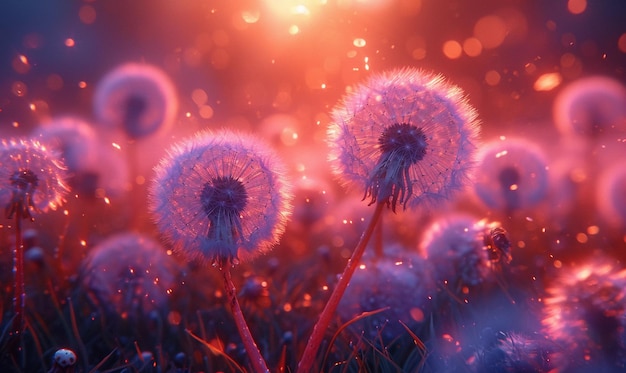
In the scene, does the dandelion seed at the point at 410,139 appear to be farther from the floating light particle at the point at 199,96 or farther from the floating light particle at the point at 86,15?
the floating light particle at the point at 86,15

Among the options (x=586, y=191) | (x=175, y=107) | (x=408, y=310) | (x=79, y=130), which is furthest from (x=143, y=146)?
(x=586, y=191)

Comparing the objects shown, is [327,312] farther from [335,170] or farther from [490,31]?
[490,31]

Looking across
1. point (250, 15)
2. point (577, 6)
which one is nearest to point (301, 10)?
point (250, 15)

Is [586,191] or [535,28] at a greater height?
[535,28]

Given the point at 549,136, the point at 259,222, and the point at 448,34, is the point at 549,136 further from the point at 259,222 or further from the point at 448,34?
the point at 259,222

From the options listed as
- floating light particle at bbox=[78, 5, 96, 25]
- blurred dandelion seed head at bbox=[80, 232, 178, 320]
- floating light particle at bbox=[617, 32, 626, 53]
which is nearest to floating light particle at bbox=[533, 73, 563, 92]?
floating light particle at bbox=[617, 32, 626, 53]
